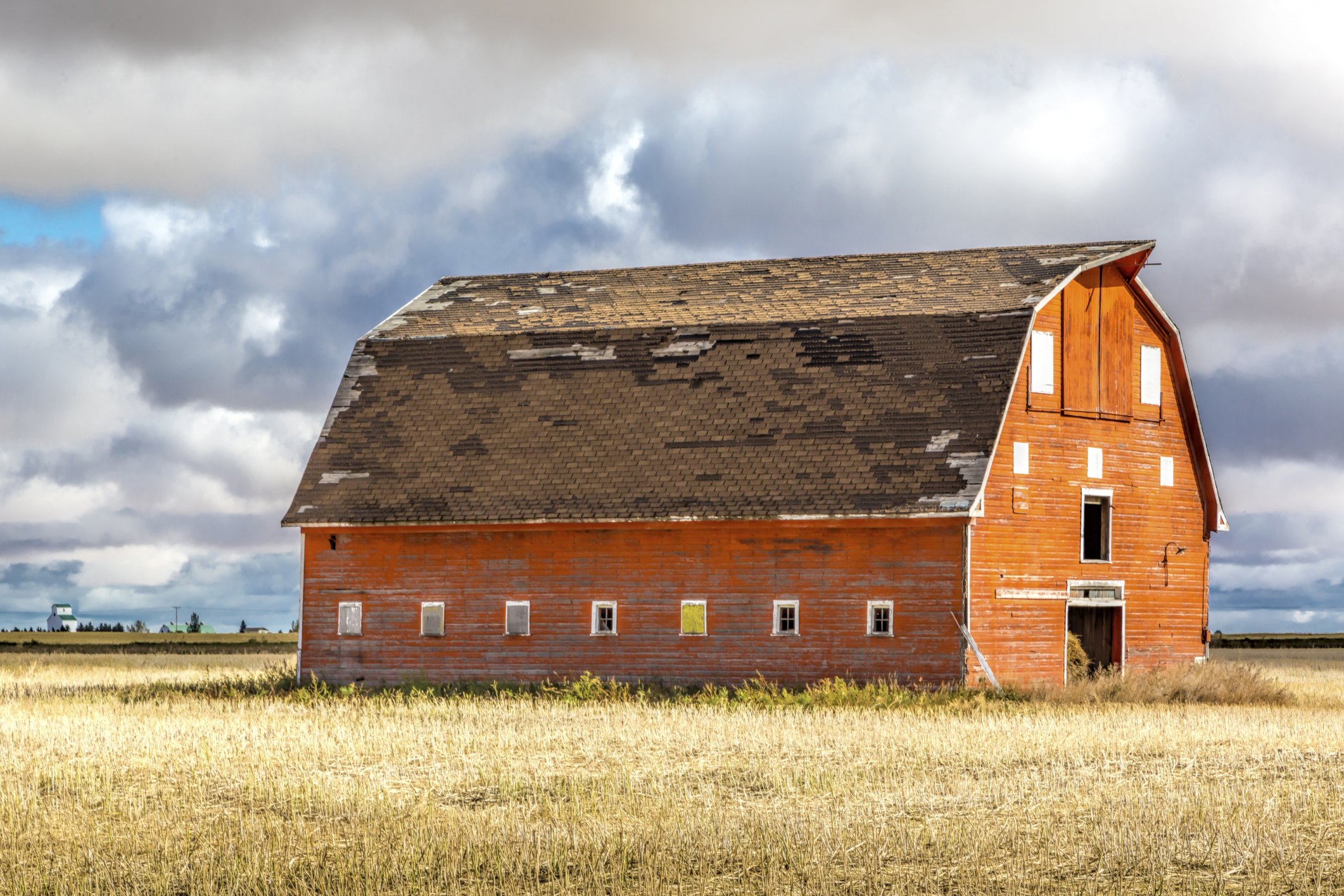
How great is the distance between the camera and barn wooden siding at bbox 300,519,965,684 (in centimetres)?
2925

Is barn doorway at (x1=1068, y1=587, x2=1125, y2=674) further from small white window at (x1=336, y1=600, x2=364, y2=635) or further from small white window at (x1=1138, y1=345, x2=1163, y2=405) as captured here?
small white window at (x1=336, y1=600, x2=364, y2=635)

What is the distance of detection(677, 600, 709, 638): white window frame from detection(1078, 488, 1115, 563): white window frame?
6.84m

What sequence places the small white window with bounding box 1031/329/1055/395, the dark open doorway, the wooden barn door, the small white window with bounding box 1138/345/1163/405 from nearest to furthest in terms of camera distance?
the small white window with bounding box 1031/329/1055/395 → the wooden barn door → the dark open doorway → the small white window with bounding box 1138/345/1163/405

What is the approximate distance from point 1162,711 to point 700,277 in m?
15.0

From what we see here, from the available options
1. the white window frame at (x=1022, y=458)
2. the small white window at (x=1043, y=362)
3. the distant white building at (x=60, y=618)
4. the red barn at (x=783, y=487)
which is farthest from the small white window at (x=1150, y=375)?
the distant white building at (x=60, y=618)

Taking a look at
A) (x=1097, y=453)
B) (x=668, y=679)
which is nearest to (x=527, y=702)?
(x=668, y=679)

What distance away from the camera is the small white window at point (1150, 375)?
32.8 metres

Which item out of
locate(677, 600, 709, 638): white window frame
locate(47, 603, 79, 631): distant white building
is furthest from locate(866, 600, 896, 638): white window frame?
locate(47, 603, 79, 631): distant white building

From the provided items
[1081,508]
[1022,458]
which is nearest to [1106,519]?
[1081,508]

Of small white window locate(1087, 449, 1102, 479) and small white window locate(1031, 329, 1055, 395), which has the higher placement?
small white window locate(1031, 329, 1055, 395)

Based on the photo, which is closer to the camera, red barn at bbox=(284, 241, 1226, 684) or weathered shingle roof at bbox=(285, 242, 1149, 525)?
red barn at bbox=(284, 241, 1226, 684)

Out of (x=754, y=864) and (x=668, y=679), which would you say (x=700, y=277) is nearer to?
(x=668, y=679)

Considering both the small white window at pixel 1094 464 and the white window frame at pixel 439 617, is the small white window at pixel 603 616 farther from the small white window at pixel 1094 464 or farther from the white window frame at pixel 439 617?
the small white window at pixel 1094 464

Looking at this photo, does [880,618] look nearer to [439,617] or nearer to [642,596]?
[642,596]
